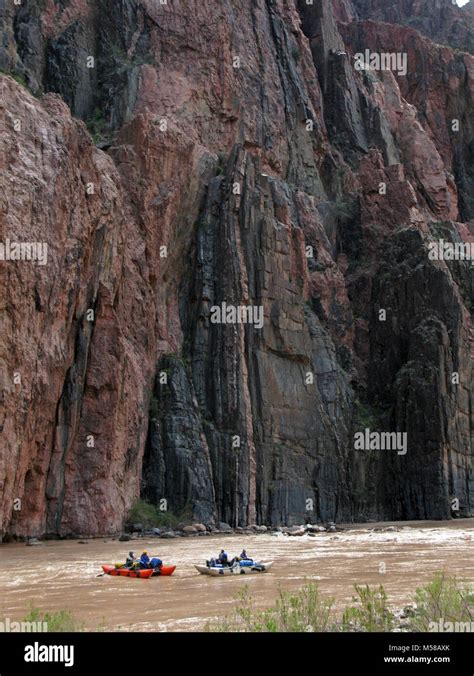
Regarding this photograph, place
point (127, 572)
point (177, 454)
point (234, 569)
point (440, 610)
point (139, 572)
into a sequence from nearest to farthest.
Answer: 1. point (440, 610)
2. point (139, 572)
3. point (127, 572)
4. point (234, 569)
5. point (177, 454)

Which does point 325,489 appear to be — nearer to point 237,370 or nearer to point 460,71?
point 237,370

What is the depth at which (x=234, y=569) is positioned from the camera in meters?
21.5

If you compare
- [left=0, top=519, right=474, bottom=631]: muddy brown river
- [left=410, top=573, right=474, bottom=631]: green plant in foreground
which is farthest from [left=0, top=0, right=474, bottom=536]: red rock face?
[left=410, top=573, right=474, bottom=631]: green plant in foreground

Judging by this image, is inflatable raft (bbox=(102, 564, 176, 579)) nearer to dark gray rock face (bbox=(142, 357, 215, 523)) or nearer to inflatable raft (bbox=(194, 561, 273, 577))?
inflatable raft (bbox=(194, 561, 273, 577))

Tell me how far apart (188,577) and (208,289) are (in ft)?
114

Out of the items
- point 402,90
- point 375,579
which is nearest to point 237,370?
point 375,579

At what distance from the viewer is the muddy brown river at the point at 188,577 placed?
1480 centimetres

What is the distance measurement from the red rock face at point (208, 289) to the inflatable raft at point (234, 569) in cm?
1292

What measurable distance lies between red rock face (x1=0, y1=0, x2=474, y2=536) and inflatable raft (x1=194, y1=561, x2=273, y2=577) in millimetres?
12921

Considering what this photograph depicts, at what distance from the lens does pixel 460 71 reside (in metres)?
101

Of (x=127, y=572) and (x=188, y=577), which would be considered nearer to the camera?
(x=188, y=577)

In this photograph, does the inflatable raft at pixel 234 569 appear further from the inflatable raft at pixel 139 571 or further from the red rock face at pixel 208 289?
the red rock face at pixel 208 289

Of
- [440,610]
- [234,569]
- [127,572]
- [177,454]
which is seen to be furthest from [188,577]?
[177,454]

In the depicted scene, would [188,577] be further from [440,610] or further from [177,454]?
[177,454]
